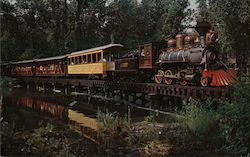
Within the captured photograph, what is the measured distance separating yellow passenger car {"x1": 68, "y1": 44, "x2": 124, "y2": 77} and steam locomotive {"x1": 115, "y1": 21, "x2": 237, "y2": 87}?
154 cm

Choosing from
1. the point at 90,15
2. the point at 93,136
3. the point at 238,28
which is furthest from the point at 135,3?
the point at 93,136

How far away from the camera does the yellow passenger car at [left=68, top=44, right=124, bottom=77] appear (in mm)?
26500

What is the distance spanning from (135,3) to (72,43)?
1468 centimetres

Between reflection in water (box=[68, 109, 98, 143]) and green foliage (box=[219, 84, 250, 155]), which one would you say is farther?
reflection in water (box=[68, 109, 98, 143])

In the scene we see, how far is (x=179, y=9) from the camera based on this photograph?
1870 inches

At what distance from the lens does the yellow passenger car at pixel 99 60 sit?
1043 inches

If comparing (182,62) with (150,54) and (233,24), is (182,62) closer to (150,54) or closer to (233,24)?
(150,54)

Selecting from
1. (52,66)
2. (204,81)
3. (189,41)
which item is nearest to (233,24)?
(189,41)

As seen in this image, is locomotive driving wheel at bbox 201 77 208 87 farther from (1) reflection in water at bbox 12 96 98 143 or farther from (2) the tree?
(2) the tree

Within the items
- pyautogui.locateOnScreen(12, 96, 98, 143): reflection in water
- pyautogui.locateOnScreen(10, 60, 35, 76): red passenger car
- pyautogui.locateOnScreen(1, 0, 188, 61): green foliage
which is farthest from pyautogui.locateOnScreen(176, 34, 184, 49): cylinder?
pyautogui.locateOnScreen(1, 0, 188, 61): green foliage

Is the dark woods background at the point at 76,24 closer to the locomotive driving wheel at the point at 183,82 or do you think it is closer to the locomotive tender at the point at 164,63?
the locomotive tender at the point at 164,63

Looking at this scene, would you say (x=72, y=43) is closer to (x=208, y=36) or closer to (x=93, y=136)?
(x=208, y=36)

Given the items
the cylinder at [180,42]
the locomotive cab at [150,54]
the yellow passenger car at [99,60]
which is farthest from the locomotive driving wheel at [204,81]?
the yellow passenger car at [99,60]

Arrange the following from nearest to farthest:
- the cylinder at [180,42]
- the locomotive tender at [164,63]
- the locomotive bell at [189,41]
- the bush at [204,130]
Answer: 1. the bush at [204,130]
2. the locomotive tender at [164,63]
3. the locomotive bell at [189,41]
4. the cylinder at [180,42]
